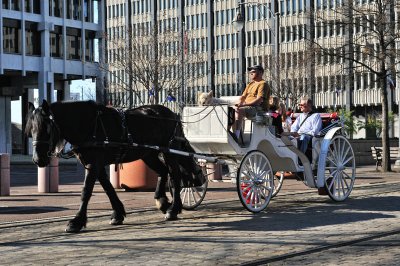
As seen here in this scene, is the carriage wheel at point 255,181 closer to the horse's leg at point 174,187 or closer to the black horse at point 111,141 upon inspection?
the black horse at point 111,141

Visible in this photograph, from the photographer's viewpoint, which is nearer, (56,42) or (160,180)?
(160,180)

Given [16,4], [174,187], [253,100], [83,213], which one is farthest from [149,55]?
[83,213]

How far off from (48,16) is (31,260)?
59.9 m

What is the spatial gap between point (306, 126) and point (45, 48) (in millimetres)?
51969

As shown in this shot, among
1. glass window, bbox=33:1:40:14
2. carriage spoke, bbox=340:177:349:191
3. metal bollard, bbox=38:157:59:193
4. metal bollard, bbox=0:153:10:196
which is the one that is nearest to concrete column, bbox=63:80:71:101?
glass window, bbox=33:1:40:14

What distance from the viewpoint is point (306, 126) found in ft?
52.2

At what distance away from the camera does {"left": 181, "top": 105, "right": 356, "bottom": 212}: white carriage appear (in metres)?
13.6

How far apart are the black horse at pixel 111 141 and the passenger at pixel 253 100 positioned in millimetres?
957

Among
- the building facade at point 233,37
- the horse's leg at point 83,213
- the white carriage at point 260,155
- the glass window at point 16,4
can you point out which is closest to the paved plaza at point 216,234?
the horse's leg at point 83,213

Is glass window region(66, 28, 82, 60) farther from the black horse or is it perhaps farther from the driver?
the black horse

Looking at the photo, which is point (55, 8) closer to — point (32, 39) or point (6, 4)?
point (32, 39)

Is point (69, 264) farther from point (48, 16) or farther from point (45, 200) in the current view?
point (48, 16)

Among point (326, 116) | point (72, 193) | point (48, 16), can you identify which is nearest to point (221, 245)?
point (72, 193)

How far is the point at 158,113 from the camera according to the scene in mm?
13000
